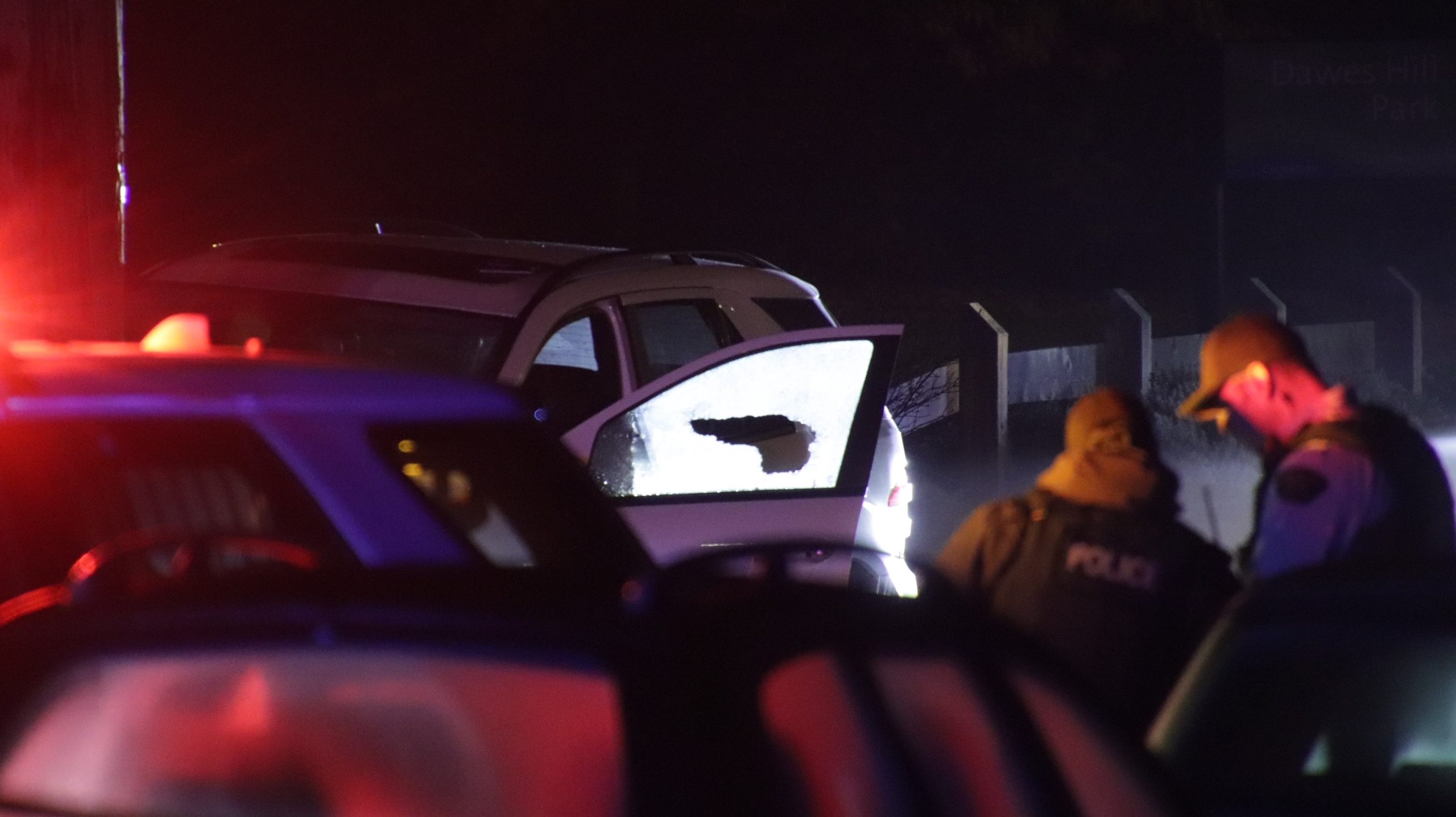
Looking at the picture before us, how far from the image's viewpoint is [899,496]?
7328mm

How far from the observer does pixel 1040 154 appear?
38.1 metres

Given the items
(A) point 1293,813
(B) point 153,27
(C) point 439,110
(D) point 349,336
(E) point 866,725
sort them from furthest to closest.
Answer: (C) point 439,110
(B) point 153,27
(D) point 349,336
(A) point 1293,813
(E) point 866,725

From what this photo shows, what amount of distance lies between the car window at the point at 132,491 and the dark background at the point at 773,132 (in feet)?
40.1

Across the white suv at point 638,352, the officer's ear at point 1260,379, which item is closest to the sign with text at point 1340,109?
the white suv at point 638,352

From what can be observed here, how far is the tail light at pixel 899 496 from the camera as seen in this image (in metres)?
7.27

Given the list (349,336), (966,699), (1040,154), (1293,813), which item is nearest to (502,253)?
(349,336)

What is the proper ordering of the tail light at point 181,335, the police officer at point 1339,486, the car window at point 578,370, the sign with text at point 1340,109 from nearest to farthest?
the police officer at point 1339,486 → the tail light at point 181,335 → the car window at point 578,370 → the sign with text at point 1340,109

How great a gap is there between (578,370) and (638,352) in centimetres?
31

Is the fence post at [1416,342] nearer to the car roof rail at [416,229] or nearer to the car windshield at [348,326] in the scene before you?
the car roof rail at [416,229]

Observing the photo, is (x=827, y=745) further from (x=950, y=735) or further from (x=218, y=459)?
(x=218, y=459)

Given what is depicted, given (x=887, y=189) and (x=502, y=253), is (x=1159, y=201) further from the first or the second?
(x=502, y=253)

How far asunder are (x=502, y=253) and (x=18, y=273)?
5.32ft

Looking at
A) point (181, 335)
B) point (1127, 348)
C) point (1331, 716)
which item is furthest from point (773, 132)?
point (1331, 716)

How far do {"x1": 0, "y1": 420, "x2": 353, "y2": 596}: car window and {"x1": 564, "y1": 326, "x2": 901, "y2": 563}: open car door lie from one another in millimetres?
2591
